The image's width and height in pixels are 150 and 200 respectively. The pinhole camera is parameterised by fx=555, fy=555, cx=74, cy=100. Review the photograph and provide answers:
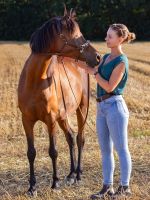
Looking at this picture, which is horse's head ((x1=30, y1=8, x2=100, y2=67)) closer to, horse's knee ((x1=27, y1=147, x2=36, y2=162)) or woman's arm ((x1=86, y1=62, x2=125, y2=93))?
woman's arm ((x1=86, y1=62, x2=125, y2=93))

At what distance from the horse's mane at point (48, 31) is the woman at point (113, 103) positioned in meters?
0.69

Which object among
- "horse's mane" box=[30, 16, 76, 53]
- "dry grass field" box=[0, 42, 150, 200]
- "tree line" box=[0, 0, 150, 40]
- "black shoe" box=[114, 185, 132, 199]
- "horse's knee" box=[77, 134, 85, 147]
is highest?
"horse's mane" box=[30, 16, 76, 53]

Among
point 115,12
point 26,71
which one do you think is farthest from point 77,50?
point 115,12

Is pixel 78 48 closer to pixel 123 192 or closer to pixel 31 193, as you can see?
pixel 123 192

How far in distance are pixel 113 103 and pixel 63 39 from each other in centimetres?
113

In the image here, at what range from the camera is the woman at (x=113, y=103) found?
6289mm

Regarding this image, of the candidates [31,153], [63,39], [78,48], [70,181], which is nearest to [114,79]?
[78,48]

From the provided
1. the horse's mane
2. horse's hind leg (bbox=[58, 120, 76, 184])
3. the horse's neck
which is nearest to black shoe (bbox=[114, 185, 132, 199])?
horse's hind leg (bbox=[58, 120, 76, 184])

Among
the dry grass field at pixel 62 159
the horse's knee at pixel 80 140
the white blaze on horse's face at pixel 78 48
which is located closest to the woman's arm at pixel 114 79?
the white blaze on horse's face at pixel 78 48

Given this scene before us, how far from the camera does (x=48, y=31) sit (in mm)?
7012

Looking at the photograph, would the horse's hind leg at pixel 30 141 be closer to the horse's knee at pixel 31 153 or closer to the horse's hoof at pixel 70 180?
the horse's knee at pixel 31 153

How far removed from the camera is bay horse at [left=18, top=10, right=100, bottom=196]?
6.93m

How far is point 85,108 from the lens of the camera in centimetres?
877

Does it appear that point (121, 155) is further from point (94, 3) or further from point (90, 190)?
point (94, 3)
